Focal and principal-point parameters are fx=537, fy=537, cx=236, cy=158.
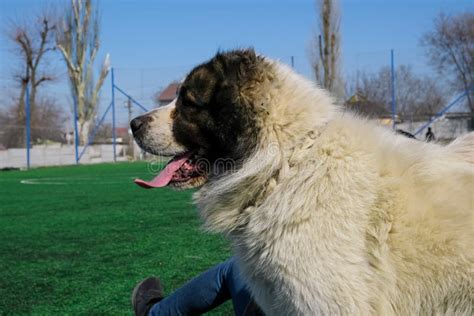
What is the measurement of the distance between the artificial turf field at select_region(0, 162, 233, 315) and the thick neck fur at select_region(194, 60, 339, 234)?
0.24 metres

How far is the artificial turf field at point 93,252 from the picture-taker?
414 cm

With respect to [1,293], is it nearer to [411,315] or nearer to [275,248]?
[275,248]

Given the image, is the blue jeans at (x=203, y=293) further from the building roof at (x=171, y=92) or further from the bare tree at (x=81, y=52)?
the bare tree at (x=81, y=52)

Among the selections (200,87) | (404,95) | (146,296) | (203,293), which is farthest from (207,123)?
(404,95)

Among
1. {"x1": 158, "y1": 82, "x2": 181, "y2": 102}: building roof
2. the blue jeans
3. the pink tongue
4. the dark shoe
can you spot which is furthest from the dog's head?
the dark shoe

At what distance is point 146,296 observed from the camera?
360cm

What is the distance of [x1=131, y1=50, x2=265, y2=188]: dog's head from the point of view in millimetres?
2553

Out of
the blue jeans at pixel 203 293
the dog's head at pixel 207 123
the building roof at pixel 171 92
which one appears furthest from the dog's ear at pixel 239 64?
the blue jeans at pixel 203 293

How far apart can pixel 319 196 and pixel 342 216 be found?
130 millimetres

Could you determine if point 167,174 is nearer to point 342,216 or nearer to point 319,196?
point 319,196

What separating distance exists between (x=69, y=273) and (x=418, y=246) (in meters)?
3.62

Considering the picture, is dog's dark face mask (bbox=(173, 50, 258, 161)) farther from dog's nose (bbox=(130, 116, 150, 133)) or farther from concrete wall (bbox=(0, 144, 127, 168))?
concrete wall (bbox=(0, 144, 127, 168))

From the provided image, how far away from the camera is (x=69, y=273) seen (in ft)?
16.1

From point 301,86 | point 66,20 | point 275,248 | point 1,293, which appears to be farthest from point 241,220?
point 66,20
